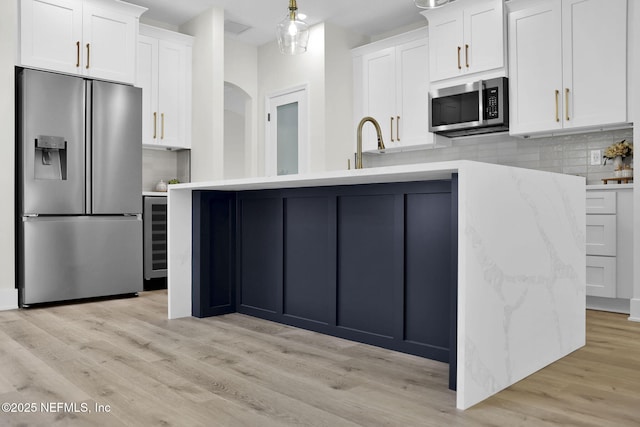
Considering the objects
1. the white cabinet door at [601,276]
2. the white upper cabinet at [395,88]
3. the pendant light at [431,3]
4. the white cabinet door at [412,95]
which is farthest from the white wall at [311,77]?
the pendant light at [431,3]

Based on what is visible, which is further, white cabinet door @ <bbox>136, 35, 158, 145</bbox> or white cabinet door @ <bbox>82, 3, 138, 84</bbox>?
white cabinet door @ <bbox>136, 35, 158, 145</bbox>

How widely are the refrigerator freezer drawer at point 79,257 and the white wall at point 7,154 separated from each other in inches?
3.8

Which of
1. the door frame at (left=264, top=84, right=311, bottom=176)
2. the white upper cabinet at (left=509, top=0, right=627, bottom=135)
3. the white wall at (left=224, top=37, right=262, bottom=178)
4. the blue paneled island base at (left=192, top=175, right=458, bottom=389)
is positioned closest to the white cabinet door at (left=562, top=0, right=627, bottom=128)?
the white upper cabinet at (left=509, top=0, right=627, bottom=135)

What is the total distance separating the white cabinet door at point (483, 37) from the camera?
164 inches

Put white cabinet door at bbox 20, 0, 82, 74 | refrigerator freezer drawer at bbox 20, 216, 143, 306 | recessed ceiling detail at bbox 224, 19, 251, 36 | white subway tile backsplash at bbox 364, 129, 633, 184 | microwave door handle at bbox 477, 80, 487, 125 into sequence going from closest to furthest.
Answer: refrigerator freezer drawer at bbox 20, 216, 143, 306 < white cabinet door at bbox 20, 0, 82, 74 < white subway tile backsplash at bbox 364, 129, 633, 184 < microwave door handle at bbox 477, 80, 487, 125 < recessed ceiling detail at bbox 224, 19, 251, 36

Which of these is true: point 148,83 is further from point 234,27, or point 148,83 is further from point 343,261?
point 343,261

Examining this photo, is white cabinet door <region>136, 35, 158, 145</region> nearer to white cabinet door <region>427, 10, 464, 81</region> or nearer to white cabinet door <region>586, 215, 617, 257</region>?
white cabinet door <region>427, 10, 464, 81</region>

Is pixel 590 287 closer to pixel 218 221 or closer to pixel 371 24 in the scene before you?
pixel 218 221

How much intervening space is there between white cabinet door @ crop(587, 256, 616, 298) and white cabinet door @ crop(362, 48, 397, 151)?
2201 millimetres

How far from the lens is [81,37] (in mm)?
→ 4082

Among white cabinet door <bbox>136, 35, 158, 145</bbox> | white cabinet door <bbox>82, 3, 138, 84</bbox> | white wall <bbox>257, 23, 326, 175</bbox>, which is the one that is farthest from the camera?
white wall <bbox>257, 23, 326, 175</bbox>

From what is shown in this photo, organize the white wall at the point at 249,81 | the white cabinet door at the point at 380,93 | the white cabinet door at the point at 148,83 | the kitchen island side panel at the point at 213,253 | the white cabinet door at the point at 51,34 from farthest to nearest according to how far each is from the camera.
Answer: the white wall at the point at 249,81 → the white cabinet door at the point at 380,93 → the white cabinet door at the point at 148,83 → the white cabinet door at the point at 51,34 → the kitchen island side panel at the point at 213,253

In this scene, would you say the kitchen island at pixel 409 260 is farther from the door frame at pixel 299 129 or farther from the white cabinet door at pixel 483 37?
the door frame at pixel 299 129

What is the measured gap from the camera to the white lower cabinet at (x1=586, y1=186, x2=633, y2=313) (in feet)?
11.4
